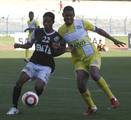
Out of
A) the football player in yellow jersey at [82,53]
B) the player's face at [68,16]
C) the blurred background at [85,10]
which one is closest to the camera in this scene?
the player's face at [68,16]

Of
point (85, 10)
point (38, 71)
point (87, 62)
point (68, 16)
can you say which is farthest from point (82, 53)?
point (85, 10)

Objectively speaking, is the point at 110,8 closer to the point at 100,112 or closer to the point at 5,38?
the point at 5,38

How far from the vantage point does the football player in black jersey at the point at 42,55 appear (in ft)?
36.8

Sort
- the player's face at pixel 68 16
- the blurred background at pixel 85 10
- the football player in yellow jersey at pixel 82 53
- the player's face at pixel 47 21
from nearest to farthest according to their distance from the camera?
1. the player's face at pixel 47 21
2. the player's face at pixel 68 16
3. the football player in yellow jersey at pixel 82 53
4. the blurred background at pixel 85 10

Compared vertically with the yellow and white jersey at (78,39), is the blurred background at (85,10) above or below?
below

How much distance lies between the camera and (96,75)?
447 inches

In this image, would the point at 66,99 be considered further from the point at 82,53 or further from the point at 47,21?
the point at 47,21

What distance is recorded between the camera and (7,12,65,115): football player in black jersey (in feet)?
36.8

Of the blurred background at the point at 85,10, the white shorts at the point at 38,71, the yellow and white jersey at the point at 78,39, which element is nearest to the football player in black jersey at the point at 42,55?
the white shorts at the point at 38,71

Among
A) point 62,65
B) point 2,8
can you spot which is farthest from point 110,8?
point 62,65

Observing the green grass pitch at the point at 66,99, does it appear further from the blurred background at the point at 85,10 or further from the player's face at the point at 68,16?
the blurred background at the point at 85,10

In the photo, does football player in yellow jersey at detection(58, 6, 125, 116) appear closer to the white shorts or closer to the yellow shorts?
the yellow shorts

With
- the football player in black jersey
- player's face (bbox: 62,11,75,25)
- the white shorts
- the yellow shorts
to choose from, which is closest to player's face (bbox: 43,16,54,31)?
the football player in black jersey

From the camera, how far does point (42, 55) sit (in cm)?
1137
